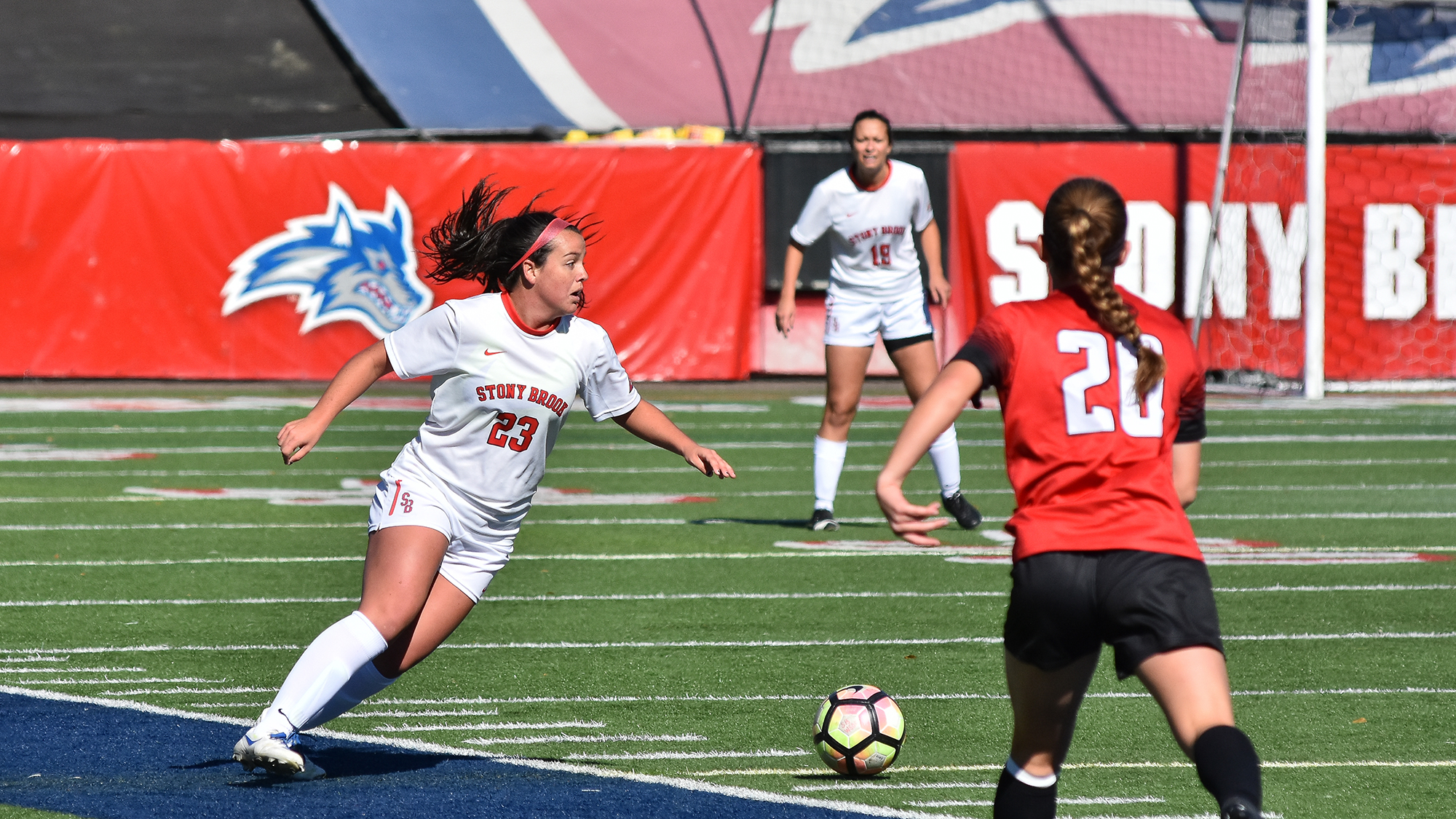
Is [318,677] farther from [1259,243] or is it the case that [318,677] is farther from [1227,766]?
[1259,243]

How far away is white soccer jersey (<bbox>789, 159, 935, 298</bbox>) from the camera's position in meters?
11.1

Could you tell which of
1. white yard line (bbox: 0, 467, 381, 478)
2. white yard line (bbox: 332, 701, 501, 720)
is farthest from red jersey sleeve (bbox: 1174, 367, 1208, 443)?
white yard line (bbox: 0, 467, 381, 478)

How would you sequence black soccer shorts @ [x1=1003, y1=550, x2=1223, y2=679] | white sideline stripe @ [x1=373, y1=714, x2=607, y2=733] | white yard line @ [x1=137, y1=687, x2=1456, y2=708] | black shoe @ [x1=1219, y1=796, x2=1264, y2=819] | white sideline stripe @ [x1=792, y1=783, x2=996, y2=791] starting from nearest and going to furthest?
black shoe @ [x1=1219, y1=796, x2=1264, y2=819] → black soccer shorts @ [x1=1003, y1=550, x2=1223, y2=679] → white sideline stripe @ [x1=792, y1=783, x2=996, y2=791] → white sideline stripe @ [x1=373, y1=714, x2=607, y2=733] → white yard line @ [x1=137, y1=687, x2=1456, y2=708]

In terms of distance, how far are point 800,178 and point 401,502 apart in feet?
54.3

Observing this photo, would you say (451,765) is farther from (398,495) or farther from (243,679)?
(243,679)

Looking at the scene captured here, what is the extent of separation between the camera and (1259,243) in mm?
21484

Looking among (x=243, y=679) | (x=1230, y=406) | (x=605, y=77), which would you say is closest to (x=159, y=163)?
(x=605, y=77)

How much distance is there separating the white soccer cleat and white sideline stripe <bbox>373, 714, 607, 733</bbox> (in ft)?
3.57

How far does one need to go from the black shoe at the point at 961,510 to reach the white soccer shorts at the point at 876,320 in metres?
0.96

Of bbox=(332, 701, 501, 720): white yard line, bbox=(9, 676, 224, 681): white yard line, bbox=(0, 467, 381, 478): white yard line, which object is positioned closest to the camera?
bbox=(332, 701, 501, 720): white yard line

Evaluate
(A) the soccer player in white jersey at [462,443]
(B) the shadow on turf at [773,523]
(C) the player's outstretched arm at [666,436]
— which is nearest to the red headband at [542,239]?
(A) the soccer player in white jersey at [462,443]

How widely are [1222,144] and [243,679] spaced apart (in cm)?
1599

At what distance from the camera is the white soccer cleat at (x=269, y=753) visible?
528 centimetres

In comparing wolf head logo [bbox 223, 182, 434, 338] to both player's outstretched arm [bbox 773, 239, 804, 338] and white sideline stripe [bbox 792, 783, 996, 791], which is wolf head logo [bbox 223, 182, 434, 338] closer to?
player's outstretched arm [bbox 773, 239, 804, 338]
